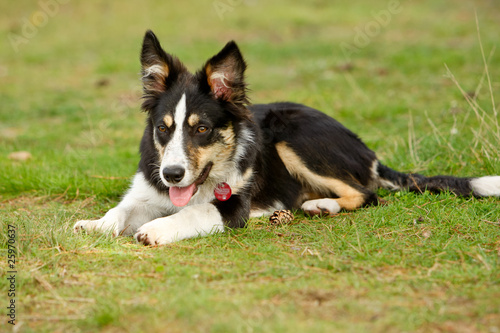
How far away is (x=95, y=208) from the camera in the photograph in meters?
5.09

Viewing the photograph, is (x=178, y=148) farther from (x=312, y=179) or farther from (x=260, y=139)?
(x=312, y=179)

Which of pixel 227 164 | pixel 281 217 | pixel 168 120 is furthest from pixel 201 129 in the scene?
pixel 281 217

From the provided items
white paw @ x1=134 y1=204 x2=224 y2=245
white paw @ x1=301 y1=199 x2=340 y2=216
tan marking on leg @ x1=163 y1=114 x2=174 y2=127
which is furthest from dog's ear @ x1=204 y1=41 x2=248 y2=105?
white paw @ x1=301 y1=199 x2=340 y2=216

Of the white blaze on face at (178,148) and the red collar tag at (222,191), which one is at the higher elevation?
the white blaze on face at (178,148)

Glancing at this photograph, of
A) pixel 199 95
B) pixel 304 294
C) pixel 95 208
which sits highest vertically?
pixel 199 95

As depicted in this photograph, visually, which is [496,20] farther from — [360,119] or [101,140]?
[101,140]

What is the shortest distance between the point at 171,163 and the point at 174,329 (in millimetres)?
1641

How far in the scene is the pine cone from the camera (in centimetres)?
442

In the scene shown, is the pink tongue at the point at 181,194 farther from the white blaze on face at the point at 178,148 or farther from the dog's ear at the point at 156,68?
the dog's ear at the point at 156,68

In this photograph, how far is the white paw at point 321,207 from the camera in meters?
4.59

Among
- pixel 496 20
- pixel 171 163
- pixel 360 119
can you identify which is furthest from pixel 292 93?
pixel 496 20

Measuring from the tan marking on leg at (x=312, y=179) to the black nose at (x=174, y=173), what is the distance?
52.9 inches

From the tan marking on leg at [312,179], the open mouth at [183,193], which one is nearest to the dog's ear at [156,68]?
the open mouth at [183,193]

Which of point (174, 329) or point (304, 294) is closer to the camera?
point (174, 329)
